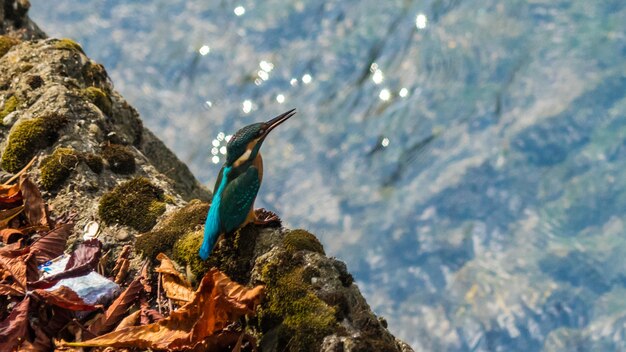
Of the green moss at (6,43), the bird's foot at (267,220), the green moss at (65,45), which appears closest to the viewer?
the bird's foot at (267,220)

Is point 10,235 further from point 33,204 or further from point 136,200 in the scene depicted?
point 136,200

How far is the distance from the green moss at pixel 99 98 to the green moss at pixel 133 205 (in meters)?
1.05

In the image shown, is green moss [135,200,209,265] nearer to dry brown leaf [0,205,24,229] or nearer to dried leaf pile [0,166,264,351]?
dried leaf pile [0,166,264,351]

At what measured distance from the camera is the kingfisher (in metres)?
4.34

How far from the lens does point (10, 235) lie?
184 inches

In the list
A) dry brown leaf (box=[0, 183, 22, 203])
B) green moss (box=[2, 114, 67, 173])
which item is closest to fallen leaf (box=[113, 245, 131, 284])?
dry brown leaf (box=[0, 183, 22, 203])

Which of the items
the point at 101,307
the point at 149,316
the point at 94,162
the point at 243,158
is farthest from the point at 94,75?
the point at 149,316

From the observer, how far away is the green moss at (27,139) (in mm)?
5293

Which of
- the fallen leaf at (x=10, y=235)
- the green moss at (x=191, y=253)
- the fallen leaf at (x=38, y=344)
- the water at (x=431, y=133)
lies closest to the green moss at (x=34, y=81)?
the fallen leaf at (x=10, y=235)

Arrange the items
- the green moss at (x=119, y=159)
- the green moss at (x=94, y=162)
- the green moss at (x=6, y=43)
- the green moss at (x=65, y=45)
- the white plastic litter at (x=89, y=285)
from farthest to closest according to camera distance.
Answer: the green moss at (x=6, y=43) < the green moss at (x=65, y=45) < the green moss at (x=119, y=159) < the green moss at (x=94, y=162) < the white plastic litter at (x=89, y=285)

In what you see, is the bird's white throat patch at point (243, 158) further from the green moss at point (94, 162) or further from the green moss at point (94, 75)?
the green moss at point (94, 75)

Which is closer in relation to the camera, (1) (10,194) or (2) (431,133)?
(1) (10,194)

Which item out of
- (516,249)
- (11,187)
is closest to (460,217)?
(516,249)

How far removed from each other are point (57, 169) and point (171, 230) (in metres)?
0.99
